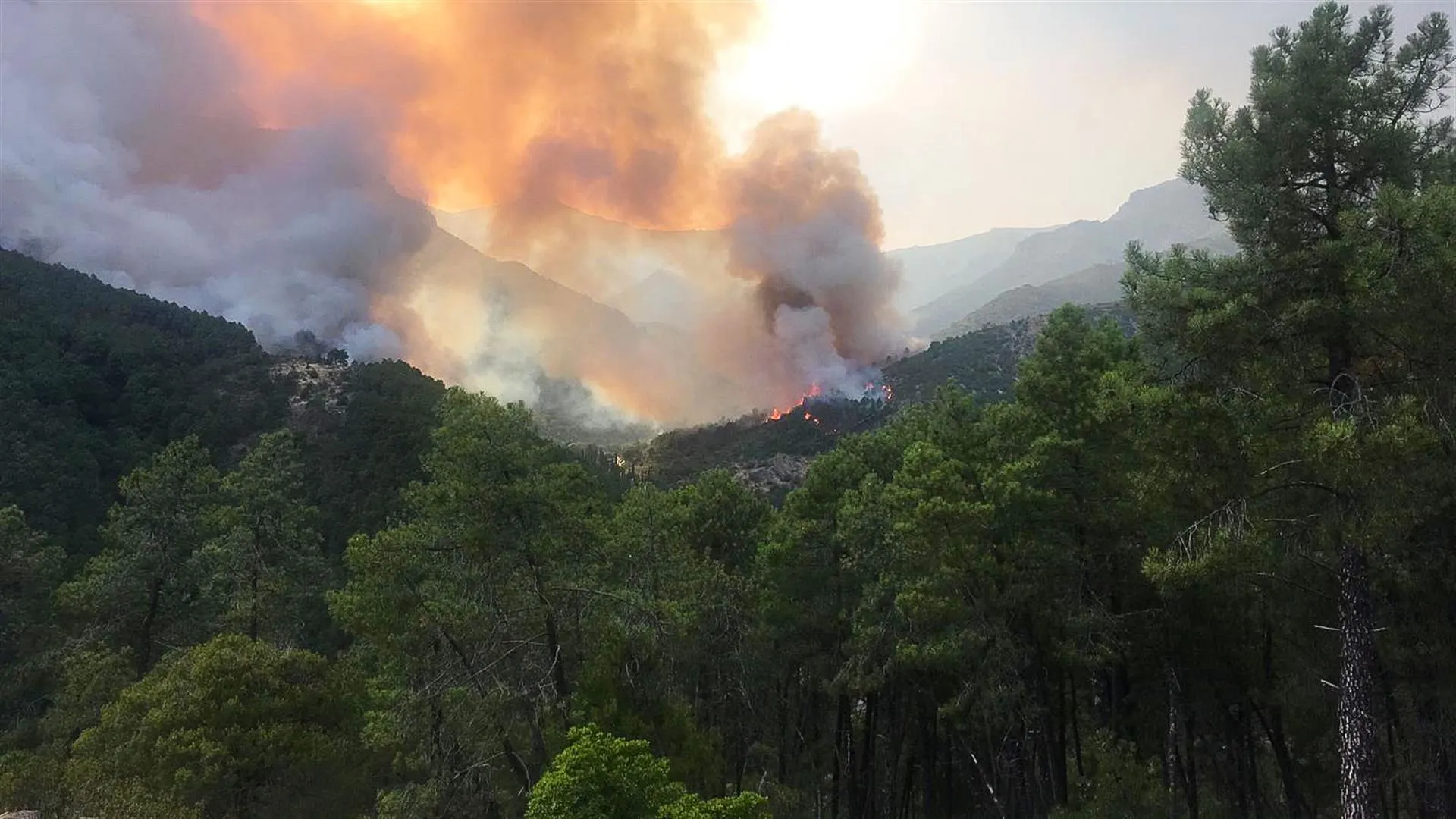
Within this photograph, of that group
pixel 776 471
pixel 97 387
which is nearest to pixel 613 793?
pixel 97 387

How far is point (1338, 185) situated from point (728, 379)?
457 ft

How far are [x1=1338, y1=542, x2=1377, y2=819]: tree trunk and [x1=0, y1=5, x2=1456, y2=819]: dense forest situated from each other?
2.3 inches

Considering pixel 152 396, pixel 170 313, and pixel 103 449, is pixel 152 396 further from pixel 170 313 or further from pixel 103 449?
pixel 170 313

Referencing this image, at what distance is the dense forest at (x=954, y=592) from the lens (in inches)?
419

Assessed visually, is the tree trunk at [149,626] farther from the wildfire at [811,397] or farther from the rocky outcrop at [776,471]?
the wildfire at [811,397]

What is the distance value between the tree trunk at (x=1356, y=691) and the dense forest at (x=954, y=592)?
2.3 inches

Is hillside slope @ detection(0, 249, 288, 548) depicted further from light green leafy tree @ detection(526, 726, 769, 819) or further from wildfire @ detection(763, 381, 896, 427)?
wildfire @ detection(763, 381, 896, 427)

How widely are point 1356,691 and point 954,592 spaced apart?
7572 mm

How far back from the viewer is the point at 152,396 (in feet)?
245

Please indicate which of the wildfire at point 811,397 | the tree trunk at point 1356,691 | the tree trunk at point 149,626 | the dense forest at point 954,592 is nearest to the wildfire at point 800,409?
the wildfire at point 811,397

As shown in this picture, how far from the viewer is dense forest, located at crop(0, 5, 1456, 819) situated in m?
10.6

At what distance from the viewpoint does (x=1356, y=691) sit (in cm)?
1026

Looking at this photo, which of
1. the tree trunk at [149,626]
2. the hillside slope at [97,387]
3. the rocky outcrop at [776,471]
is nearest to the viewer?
the tree trunk at [149,626]

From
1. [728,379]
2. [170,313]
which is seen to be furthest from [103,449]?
[728,379]
